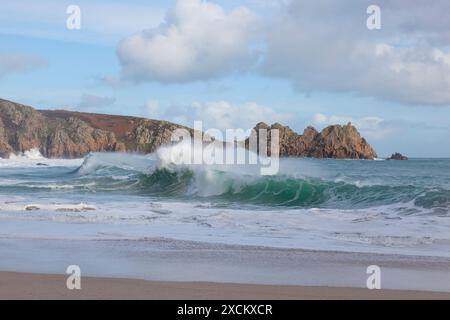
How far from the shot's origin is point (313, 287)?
645 centimetres

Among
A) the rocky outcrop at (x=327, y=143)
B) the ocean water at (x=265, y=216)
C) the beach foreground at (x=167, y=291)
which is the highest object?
the rocky outcrop at (x=327, y=143)

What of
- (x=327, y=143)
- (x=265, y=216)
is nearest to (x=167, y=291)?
(x=265, y=216)

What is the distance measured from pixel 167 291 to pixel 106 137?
92.6m

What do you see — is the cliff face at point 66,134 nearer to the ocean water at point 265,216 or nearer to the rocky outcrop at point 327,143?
the rocky outcrop at point 327,143

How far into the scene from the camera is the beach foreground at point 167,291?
229 inches

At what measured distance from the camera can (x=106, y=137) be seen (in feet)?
317

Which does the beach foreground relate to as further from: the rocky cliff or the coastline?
the rocky cliff

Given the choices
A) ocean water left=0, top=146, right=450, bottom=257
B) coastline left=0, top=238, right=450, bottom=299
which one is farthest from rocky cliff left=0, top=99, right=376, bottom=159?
coastline left=0, top=238, right=450, bottom=299

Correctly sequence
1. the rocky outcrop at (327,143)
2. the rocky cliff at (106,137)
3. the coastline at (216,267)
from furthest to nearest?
1. the rocky outcrop at (327,143)
2. the rocky cliff at (106,137)
3. the coastline at (216,267)

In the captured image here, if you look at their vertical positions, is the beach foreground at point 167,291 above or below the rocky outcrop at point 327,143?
below

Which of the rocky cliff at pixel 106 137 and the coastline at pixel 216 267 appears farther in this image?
the rocky cliff at pixel 106 137

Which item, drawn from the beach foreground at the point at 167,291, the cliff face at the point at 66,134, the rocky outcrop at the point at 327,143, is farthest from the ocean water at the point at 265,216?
the rocky outcrop at the point at 327,143

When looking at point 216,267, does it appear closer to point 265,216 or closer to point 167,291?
point 167,291
